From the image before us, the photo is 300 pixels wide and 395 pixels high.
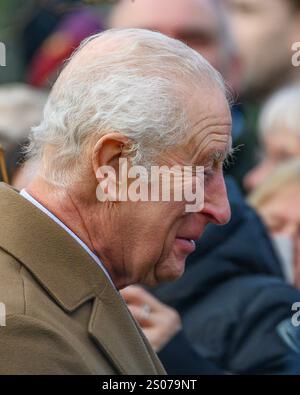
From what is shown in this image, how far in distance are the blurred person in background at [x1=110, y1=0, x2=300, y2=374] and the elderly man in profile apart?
36.0 inches

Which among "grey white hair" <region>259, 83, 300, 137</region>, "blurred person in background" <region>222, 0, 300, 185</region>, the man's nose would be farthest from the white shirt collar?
"blurred person in background" <region>222, 0, 300, 185</region>

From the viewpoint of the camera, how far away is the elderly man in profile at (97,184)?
2.07 meters

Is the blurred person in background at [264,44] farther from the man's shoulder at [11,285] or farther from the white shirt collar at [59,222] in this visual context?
the man's shoulder at [11,285]

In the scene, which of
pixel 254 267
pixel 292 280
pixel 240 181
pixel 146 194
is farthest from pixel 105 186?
pixel 240 181

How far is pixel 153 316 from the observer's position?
3.26 meters

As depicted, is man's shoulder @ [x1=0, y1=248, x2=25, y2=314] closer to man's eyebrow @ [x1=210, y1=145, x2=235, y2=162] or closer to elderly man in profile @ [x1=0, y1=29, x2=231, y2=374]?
elderly man in profile @ [x1=0, y1=29, x2=231, y2=374]

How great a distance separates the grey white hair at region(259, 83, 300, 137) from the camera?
484 centimetres

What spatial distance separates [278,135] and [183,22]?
799 mm

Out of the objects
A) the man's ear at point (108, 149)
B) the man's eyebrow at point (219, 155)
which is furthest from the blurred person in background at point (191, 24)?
the man's ear at point (108, 149)

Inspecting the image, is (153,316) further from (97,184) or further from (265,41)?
(265,41)

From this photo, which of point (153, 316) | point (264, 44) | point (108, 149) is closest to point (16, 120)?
point (153, 316)

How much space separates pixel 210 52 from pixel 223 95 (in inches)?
85.5

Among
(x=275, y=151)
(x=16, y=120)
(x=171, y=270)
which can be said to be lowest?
(x=275, y=151)

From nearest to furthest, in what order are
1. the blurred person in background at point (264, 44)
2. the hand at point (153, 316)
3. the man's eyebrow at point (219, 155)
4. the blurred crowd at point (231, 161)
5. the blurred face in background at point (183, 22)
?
1. the man's eyebrow at point (219, 155)
2. the hand at point (153, 316)
3. the blurred crowd at point (231, 161)
4. the blurred face in background at point (183, 22)
5. the blurred person in background at point (264, 44)
